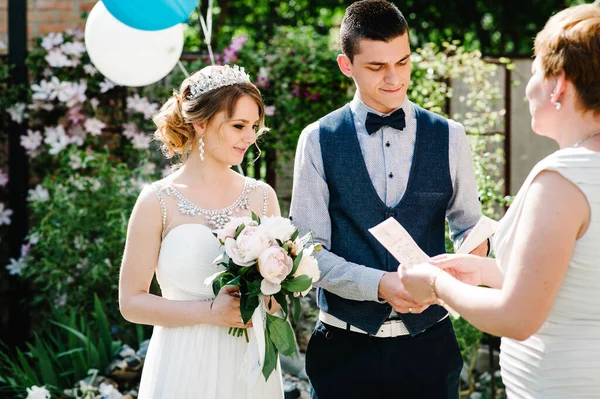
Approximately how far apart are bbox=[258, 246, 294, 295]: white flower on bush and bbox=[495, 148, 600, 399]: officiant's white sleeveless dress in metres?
0.70

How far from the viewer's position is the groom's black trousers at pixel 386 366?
264 centimetres

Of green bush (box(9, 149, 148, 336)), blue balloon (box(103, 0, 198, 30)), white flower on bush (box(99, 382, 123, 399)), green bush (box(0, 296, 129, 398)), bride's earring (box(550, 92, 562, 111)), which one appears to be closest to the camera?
bride's earring (box(550, 92, 562, 111))

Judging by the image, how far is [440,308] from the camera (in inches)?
107

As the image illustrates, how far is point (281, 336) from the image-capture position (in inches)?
103

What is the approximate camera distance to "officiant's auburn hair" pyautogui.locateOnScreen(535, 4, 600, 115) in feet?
6.07

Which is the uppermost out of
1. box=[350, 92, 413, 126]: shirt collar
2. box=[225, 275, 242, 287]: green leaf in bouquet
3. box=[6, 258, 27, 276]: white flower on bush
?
box=[350, 92, 413, 126]: shirt collar

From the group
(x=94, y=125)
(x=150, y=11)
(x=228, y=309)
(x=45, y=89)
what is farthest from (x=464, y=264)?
(x=45, y=89)

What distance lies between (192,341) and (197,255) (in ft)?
0.99

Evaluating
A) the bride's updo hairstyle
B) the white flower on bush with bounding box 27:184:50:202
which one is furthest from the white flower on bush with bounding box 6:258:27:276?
the bride's updo hairstyle

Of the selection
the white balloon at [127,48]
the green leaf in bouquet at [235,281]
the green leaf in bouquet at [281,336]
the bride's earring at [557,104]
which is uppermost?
the white balloon at [127,48]

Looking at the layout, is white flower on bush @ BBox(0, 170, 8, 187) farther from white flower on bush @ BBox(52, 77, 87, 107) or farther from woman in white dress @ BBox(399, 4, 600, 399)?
woman in white dress @ BBox(399, 4, 600, 399)

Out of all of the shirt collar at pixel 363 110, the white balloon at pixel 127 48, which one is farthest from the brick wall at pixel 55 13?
the shirt collar at pixel 363 110

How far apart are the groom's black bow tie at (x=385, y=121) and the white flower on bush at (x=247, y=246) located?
1.97 feet

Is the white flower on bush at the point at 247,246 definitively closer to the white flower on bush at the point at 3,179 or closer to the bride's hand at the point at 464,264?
the bride's hand at the point at 464,264
